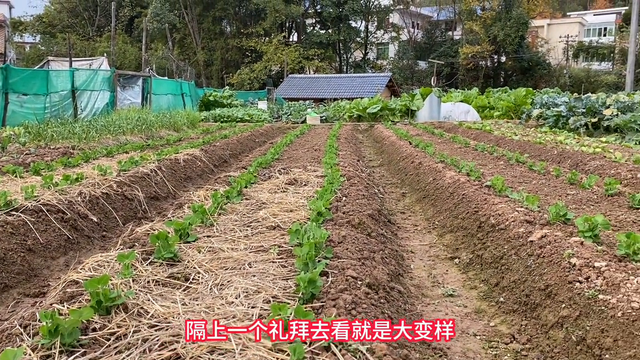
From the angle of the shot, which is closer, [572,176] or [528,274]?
[528,274]

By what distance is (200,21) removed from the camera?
41750mm

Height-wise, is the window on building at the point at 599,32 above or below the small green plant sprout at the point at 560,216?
above

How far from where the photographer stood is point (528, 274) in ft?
13.5

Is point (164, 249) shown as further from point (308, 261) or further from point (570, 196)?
point (570, 196)

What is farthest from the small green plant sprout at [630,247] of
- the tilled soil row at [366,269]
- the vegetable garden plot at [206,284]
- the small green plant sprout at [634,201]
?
the vegetable garden plot at [206,284]

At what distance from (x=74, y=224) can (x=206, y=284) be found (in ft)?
8.40

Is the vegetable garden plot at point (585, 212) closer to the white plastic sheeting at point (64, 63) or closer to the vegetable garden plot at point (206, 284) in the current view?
the vegetable garden plot at point (206, 284)

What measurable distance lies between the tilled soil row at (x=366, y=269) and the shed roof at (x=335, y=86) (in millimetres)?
26139

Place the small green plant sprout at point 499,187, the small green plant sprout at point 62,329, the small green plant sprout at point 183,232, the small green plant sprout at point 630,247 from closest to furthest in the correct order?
the small green plant sprout at point 62,329 → the small green plant sprout at point 630,247 → the small green plant sprout at point 183,232 → the small green plant sprout at point 499,187

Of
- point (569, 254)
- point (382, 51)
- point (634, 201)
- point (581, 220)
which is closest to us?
point (569, 254)

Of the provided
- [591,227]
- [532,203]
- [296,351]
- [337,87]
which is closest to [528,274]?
[591,227]

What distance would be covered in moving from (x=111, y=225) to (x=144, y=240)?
1.52 meters

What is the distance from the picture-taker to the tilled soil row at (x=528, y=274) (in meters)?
3.17

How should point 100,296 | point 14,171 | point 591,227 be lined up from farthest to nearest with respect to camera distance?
point 14,171 < point 591,227 < point 100,296
